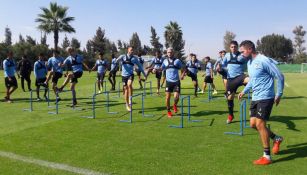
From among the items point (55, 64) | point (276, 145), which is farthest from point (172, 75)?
point (55, 64)

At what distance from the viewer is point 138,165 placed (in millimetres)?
6355

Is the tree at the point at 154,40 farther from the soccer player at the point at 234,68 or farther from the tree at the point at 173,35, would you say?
the soccer player at the point at 234,68

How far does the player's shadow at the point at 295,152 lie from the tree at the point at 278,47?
105 metres

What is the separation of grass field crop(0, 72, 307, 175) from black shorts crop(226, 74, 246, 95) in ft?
3.09

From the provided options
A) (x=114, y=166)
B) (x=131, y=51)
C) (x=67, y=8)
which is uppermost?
(x=67, y=8)

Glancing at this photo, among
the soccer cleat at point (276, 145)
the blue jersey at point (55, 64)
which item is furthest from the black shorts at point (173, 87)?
the blue jersey at point (55, 64)

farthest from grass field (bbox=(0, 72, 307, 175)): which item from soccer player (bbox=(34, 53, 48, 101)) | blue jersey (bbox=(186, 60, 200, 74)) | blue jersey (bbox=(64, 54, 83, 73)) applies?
blue jersey (bbox=(186, 60, 200, 74))

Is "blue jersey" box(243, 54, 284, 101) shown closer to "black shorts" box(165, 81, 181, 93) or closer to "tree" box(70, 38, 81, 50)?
"black shorts" box(165, 81, 181, 93)

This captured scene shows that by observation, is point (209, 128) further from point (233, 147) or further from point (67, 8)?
point (67, 8)

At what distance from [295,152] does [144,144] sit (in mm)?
3140

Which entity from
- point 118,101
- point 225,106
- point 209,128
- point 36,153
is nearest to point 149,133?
point 209,128

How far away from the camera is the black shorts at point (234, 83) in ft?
34.8

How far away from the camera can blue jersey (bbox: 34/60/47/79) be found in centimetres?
1589

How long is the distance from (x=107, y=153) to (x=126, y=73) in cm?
576
